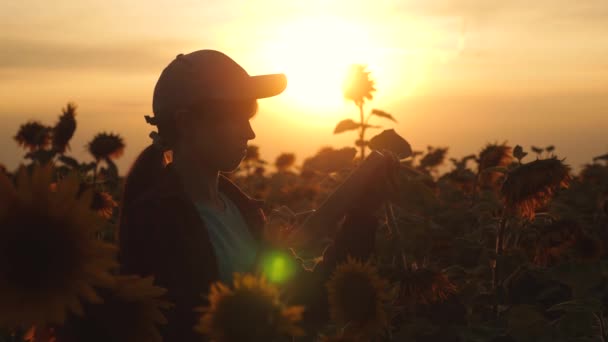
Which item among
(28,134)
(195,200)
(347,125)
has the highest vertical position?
(28,134)

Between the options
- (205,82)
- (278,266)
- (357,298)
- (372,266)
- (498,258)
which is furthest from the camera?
(498,258)

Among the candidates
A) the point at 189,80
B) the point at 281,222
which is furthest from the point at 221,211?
the point at 189,80

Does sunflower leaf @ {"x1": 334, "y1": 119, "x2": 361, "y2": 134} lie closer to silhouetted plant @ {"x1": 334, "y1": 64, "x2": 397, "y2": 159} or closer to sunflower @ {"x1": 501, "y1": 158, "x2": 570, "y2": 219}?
silhouetted plant @ {"x1": 334, "y1": 64, "x2": 397, "y2": 159}

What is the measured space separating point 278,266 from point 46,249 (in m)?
0.88

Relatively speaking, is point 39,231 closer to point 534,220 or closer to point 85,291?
point 85,291

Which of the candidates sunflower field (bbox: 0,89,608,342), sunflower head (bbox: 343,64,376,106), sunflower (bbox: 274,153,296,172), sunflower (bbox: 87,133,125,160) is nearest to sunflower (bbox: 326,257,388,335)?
sunflower field (bbox: 0,89,608,342)

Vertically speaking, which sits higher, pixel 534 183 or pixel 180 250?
pixel 534 183

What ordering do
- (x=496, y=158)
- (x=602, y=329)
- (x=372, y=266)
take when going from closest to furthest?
(x=372, y=266), (x=602, y=329), (x=496, y=158)

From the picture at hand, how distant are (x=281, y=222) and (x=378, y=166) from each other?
1.00m

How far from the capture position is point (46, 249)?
1401 millimetres

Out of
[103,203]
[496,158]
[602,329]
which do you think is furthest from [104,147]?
[602,329]

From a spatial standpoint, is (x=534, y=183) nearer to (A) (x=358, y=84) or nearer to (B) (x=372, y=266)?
(B) (x=372, y=266)

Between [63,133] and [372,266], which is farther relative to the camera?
[63,133]

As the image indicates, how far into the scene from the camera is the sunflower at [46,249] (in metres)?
1.32
